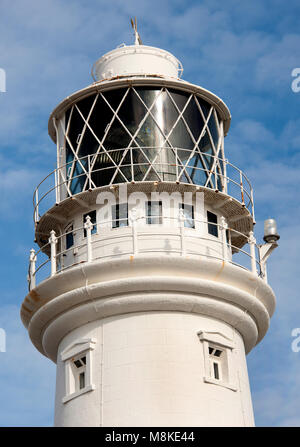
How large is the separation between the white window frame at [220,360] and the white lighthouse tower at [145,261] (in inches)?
1.3

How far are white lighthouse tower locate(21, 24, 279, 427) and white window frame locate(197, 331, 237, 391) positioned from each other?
32 millimetres

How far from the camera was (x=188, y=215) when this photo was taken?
2539 cm

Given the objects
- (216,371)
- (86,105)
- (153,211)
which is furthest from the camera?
(86,105)

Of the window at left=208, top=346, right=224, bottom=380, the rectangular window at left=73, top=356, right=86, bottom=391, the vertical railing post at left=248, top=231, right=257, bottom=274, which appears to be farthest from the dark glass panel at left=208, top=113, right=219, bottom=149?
the rectangular window at left=73, top=356, right=86, bottom=391

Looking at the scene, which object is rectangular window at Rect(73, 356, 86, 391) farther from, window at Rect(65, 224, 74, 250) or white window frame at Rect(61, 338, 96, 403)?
window at Rect(65, 224, 74, 250)

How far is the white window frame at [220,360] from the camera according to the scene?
23.2m

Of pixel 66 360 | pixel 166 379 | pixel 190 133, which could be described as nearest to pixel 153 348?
pixel 166 379

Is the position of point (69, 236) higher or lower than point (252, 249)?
higher

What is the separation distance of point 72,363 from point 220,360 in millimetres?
3477

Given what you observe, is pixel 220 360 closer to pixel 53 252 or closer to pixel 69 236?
pixel 53 252

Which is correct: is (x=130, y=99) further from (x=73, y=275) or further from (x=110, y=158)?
(x=73, y=275)

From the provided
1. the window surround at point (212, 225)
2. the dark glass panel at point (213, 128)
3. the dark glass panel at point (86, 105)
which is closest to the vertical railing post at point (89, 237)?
A: the window surround at point (212, 225)

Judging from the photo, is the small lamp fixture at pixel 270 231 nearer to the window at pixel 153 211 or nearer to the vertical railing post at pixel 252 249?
the vertical railing post at pixel 252 249

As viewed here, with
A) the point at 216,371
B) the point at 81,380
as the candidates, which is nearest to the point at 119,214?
the point at 81,380
